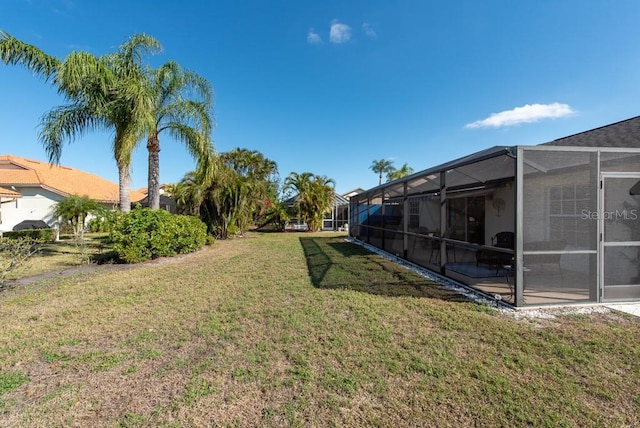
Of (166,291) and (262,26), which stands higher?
(262,26)

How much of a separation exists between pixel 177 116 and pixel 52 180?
58.6ft

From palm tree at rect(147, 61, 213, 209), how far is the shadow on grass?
6563 mm

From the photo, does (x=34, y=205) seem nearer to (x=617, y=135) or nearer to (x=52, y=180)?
(x=52, y=180)

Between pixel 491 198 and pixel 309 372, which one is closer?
pixel 309 372

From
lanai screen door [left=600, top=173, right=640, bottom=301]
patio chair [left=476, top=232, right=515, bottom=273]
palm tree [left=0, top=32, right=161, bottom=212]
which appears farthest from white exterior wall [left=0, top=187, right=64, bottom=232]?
lanai screen door [left=600, top=173, right=640, bottom=301]

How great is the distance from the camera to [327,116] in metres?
18.8

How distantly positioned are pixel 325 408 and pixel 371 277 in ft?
15.6

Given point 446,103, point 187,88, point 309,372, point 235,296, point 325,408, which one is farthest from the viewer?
point 446,103

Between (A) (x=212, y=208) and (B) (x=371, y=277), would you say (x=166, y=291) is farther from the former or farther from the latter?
(A) (x=212, y=208)

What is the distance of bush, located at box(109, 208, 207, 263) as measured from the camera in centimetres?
884

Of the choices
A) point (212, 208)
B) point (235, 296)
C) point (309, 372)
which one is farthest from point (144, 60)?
point (309, 372)

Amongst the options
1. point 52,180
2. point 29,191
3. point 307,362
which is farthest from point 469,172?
point 52,180

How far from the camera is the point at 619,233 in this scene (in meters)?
4.73

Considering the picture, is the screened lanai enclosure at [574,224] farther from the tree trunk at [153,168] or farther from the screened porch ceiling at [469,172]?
the tree trunk at [153,168]
